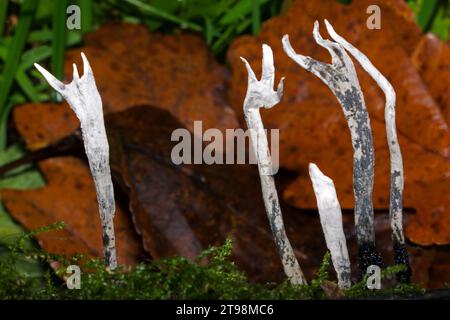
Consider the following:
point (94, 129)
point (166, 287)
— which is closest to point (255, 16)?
point (94, 129)

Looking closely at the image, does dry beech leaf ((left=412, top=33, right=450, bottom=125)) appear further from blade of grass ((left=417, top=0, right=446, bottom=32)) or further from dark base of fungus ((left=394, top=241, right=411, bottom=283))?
dark base of fungus ((left=394, top=241, right=411, bottom=283))

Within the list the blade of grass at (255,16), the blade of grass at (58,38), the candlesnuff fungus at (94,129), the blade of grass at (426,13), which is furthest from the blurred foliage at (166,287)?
the blade of grass at (426,13)

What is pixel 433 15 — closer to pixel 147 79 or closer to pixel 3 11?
pixel 147 79

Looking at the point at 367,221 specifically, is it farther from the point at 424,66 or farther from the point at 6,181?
the point at 6,181

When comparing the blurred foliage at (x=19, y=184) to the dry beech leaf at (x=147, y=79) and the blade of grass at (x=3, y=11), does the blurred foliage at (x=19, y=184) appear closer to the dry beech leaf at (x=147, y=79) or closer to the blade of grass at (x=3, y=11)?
the dry beech leaf at (x=147, y=79)
